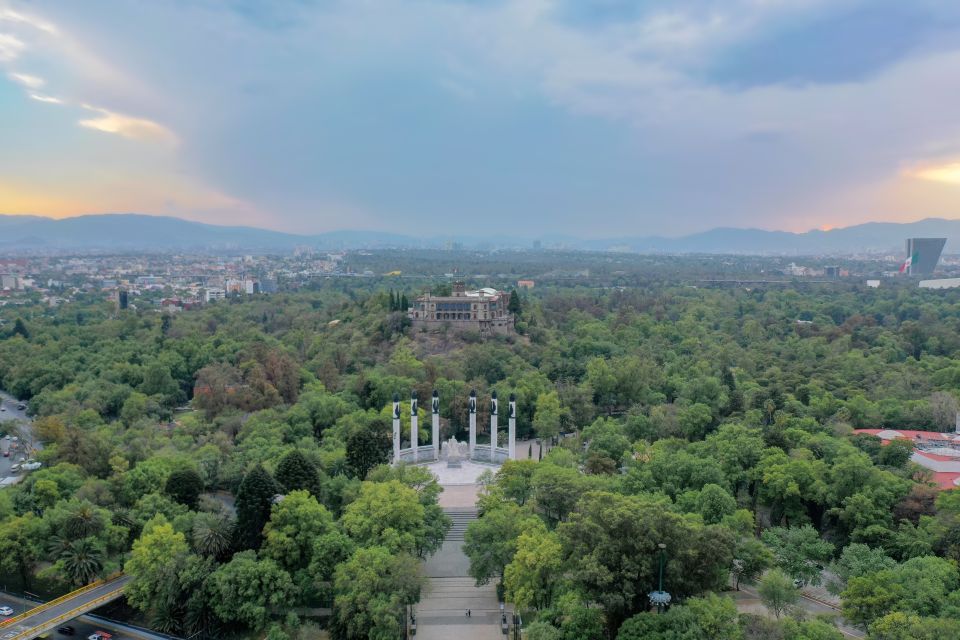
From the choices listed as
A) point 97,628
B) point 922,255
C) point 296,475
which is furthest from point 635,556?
point 922,255

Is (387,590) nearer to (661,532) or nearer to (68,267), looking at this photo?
(661,532)

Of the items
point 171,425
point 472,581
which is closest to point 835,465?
point 472,581

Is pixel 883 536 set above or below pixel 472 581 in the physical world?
above

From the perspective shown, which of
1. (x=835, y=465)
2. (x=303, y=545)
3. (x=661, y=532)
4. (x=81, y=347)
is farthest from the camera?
(x=81, y=347)

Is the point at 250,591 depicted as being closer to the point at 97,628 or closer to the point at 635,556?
the point at 97,628

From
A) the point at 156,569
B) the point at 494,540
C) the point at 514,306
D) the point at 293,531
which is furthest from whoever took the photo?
the point at 514,306

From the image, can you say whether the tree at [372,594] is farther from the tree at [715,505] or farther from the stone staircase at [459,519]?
the tree at [715,505]
